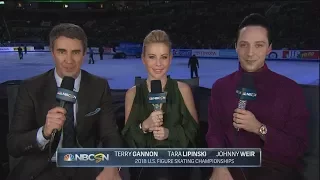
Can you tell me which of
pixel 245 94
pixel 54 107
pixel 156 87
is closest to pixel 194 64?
pixel 156 87

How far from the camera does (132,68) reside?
2.18 metres

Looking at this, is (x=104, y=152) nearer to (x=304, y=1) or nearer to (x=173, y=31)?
(x=173, y=31)

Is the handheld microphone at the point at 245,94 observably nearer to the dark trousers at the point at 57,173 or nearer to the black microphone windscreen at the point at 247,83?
the black microphone windscreen at the point at 247,83

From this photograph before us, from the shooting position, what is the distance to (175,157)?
1.73 meters

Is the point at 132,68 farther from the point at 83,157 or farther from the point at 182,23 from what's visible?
the point at 83,157

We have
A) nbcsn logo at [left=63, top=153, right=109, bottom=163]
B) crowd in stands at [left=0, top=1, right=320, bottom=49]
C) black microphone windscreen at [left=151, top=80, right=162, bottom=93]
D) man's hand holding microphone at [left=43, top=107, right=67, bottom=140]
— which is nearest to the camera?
man's hand holding microphone at [left=43, top=107, right=67, bottom=140]

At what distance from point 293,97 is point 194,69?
0.85 m

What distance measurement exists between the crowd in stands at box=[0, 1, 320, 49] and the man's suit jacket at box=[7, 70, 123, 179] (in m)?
0.35

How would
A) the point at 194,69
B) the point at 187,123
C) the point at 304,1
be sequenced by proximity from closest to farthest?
the point at 187,123
the point at 304,1
the point at 194,69

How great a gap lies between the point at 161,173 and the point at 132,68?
0.73m

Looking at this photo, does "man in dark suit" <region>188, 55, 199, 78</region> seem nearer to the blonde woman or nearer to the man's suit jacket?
the blonde woman


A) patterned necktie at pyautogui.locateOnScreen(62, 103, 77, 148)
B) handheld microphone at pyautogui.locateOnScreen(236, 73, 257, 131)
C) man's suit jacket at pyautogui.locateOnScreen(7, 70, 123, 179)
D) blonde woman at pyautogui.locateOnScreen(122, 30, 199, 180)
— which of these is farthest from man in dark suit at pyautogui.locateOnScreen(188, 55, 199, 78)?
patterned necktie at pyautogui.locateOnScreen(62, 103, 77, 148)

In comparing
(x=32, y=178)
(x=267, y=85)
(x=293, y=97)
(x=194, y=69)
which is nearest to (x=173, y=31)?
(x=194, y=69)

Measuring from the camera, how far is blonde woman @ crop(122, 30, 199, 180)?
1.75m
